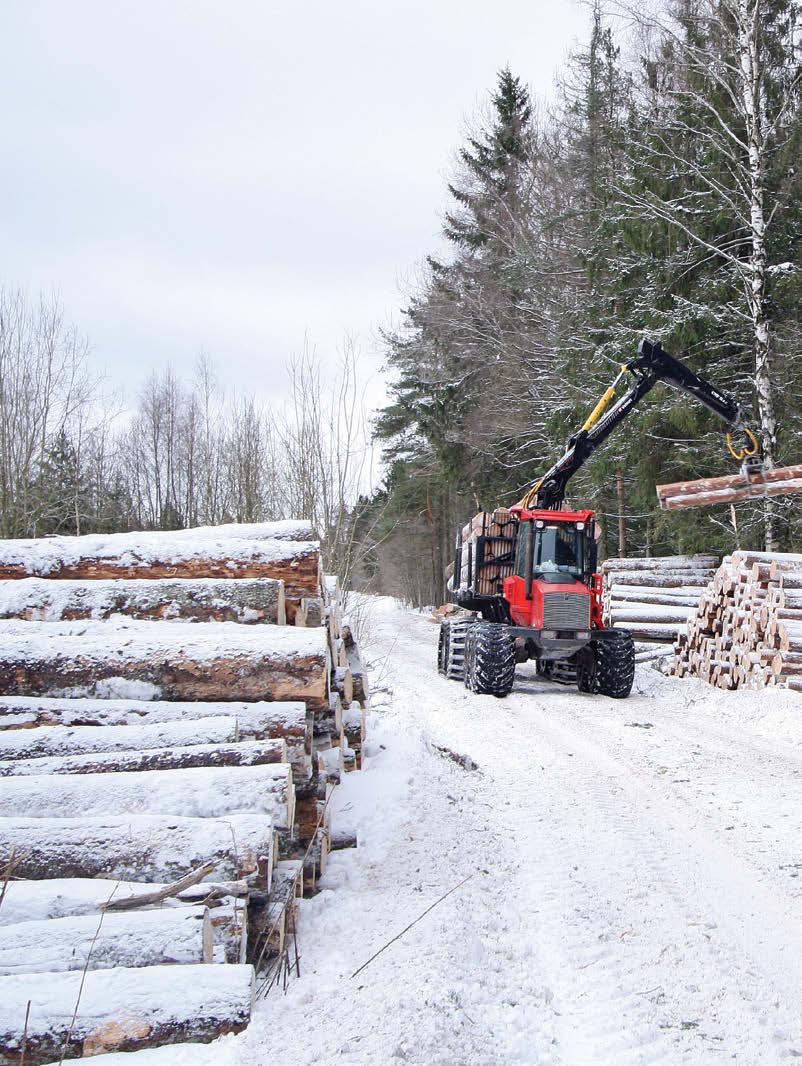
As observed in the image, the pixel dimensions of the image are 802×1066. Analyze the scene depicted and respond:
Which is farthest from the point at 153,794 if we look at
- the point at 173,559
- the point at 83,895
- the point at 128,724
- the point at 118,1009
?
the point at 173,559

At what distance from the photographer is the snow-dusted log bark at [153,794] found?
3783 mm

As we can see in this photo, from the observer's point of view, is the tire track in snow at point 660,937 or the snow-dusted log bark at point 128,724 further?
the snow-dusted log bark at point 128,724

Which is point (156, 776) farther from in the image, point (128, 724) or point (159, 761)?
point (128, 724)

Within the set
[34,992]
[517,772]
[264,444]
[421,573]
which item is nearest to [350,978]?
[34,992]

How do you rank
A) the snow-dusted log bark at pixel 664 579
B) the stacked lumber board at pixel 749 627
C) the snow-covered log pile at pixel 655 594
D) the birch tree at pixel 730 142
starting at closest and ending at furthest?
the stacked lumber board at pixel 749 627, the birch tree at pixel 730 142, the snow-covered log pile at pixel 655 594, the snow-dusted log bark at pixel 664 579

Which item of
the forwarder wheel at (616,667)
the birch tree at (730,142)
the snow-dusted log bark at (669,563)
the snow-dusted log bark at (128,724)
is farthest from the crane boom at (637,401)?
the snow-dusted log bark at (128,724)

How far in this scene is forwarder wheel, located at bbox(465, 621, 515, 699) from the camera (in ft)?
39.3

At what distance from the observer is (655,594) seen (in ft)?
54.0

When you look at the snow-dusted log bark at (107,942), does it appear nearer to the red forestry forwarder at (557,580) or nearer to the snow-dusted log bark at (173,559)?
the snow-dusted log bark at (173,559)

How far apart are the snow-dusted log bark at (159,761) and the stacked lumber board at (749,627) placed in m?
9.11

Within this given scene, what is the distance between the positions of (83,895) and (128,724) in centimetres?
126

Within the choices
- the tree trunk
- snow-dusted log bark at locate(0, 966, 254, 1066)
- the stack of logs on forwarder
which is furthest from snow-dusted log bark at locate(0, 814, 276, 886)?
the tree trunk

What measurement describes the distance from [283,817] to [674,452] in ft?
51.0

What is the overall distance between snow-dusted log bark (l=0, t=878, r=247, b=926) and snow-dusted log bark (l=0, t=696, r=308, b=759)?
3.03ft
